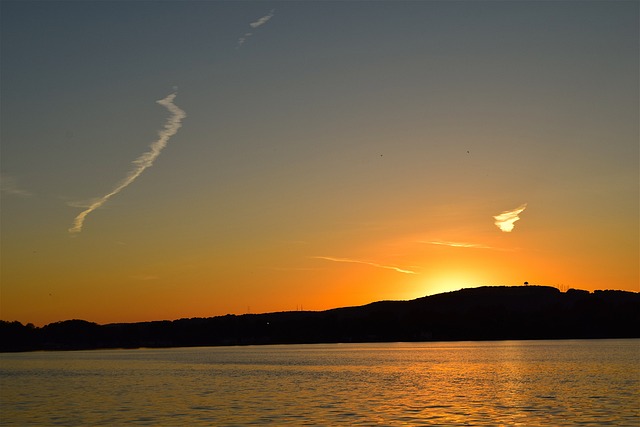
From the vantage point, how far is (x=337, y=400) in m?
77.8

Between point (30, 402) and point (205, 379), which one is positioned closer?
point (30, 402)

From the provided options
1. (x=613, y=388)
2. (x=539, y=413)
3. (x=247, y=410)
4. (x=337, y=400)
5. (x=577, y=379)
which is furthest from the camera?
(x=577, y=379)

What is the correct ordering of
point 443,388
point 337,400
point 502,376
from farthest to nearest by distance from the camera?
1. point 502,376
2. point 443,388
3. point 337,400

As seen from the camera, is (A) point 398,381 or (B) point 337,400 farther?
(A) point 398,381

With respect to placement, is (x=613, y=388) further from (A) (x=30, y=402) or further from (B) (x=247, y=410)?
(A) (x=30, y=402)

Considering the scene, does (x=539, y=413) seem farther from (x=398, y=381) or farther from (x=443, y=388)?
(x=398, y=381)

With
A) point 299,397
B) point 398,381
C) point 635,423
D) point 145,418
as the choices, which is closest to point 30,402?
point 145,418

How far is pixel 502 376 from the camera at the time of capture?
113 meters

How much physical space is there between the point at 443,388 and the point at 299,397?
19.2 meters

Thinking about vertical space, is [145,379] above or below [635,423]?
above

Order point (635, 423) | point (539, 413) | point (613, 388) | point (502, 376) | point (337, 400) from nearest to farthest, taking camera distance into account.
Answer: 1. point (635, 423)
2. point (539, 413)
3. point (337, 400)
4. point (613, 388)
5. point (502, 376)

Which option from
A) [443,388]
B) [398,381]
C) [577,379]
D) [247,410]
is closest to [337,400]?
[247,410]

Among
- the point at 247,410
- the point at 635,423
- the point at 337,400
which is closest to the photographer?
the point at 635,423

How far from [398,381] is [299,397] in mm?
27476
